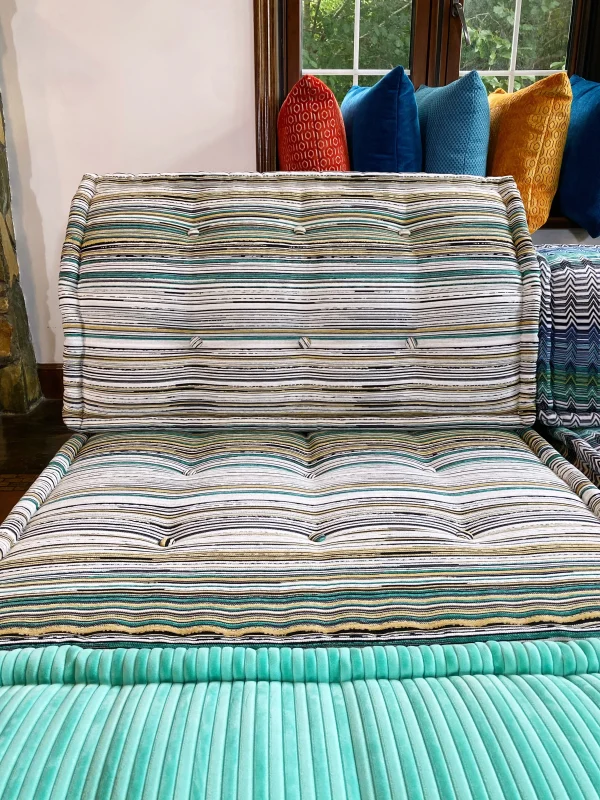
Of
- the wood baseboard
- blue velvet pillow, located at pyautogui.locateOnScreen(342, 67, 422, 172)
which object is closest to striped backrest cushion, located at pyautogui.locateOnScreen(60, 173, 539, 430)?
blue velvet pillow, located at pyautogui.locateOnScreen(342, 67, 422, 172)

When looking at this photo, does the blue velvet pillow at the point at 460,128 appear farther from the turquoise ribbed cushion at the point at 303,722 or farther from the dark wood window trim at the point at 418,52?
the turquoise ribbed cushion at the point at 303,722

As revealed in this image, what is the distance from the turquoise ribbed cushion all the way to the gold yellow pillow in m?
1.64

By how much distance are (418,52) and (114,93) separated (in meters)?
1.20

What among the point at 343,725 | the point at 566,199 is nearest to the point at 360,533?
the point at 343,725

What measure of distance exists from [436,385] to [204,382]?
0.40 metres

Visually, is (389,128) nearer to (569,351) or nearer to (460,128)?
(460,128)

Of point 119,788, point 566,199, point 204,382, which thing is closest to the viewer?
point 119,788

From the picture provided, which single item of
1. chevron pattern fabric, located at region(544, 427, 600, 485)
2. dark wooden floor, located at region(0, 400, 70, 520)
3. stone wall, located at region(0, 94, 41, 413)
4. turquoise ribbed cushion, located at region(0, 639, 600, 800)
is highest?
turquoise ribbed cushion, located at region(0, 639, 600, 800)

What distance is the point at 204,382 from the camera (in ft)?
3.64

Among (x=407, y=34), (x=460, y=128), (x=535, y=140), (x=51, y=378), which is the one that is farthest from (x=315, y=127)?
(x=51, y=378)

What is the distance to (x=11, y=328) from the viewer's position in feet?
7.99

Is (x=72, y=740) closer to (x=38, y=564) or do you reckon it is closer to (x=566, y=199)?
(x=38, y=564)

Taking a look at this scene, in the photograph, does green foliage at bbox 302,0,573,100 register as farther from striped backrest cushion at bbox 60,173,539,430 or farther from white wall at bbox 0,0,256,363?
striped backrest cushion at bbox 60,173,539,430

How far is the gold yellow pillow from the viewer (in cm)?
187
